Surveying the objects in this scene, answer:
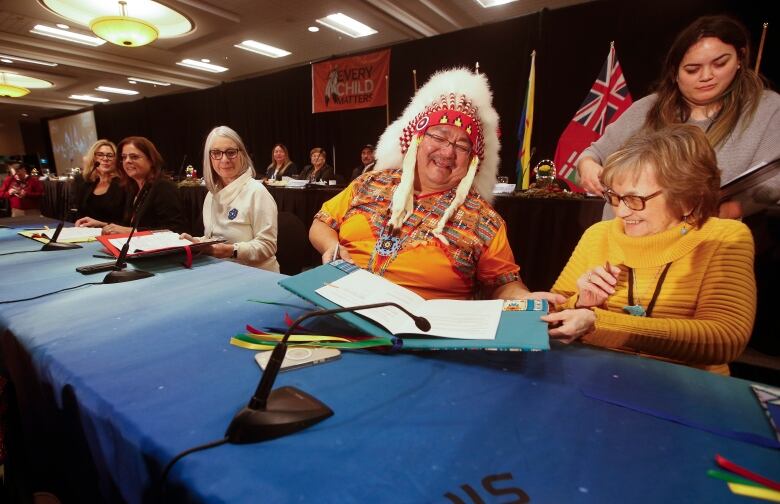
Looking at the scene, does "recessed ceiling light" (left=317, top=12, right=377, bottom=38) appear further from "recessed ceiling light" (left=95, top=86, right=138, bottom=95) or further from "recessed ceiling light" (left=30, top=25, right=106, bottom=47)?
"recessed ceiling light" (left=95, top=86, right=138, bottom=95)

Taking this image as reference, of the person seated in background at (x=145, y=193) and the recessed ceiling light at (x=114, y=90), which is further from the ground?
the recessed ceiling light at (x=114, y=90)

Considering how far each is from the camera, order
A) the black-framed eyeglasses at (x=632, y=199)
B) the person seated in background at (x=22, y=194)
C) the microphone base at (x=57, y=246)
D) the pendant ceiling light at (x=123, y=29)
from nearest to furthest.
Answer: the black-framed eyeglasses at (x=632, y=199), the microphone base at (x=57, y=246), the pendant ceiling light at (x=123, y=29), the person seated in background at (x=22, y=194)

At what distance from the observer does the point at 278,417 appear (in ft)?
1.90

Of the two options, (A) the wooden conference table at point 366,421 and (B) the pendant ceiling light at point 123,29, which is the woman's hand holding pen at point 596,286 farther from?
(B) the pendant ceiling light at point 123,29

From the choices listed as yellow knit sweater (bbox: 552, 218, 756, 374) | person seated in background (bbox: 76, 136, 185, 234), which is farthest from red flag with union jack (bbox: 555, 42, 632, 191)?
person seated in background (bbox: 76, 136, 185, 234)

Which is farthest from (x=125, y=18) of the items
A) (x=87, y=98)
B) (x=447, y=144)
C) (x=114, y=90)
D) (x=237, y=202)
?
(x=87, y=98)

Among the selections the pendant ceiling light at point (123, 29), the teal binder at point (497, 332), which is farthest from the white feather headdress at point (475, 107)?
the pendant ceiling light at point (123, 29)

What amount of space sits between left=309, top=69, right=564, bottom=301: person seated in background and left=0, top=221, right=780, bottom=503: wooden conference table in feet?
1.71

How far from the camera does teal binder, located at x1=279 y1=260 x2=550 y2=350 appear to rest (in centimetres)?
70

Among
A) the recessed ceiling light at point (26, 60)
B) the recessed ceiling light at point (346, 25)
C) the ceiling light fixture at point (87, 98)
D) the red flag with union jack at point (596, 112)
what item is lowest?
the red flag with union jack at point (596, 112)

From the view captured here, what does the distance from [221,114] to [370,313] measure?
454 inches

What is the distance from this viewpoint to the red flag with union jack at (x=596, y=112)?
451cm

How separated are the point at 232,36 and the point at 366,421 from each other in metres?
8.55

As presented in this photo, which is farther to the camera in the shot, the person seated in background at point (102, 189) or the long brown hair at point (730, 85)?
the person seated in background at point (102, 189)
